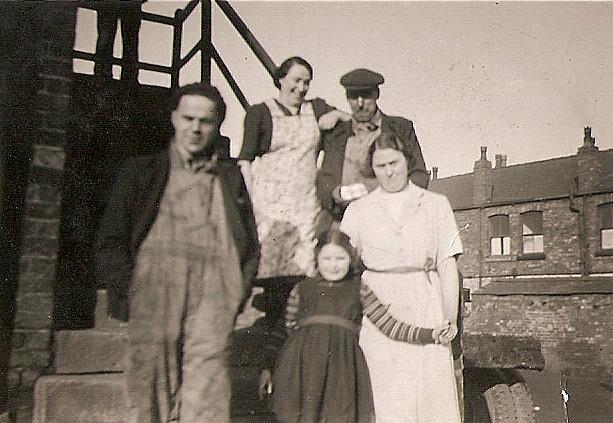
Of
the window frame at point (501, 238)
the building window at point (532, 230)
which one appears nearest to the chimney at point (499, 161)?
the window frame at point (501, 238)

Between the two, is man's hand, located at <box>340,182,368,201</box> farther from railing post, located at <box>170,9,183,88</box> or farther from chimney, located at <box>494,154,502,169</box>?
chimney, located at <box>494,154,502,169</box>

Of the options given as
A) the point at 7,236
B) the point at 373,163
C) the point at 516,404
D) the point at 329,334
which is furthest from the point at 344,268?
the point at 516,404

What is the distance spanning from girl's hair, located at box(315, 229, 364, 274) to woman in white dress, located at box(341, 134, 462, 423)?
0.46 feet

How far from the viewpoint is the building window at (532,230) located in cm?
1504

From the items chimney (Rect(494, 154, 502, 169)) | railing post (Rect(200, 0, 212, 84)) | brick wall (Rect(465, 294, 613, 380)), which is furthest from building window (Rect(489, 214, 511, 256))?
railing post (Rect(200, 0, 212, 84))

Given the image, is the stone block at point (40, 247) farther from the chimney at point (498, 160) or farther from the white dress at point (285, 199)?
the chimney at point (498, 160)

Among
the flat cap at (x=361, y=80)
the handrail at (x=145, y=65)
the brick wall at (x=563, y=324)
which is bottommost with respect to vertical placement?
the brick wall at (x=563, y=324)

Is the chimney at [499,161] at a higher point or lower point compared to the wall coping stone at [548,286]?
higher

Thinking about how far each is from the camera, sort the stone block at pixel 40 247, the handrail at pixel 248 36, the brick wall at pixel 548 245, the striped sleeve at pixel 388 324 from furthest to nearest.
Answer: the brick wall at pixel 548 245 < the handrail at pixel 248 36 < the striped sleeve at pixel 388 324 < the stone block at pixel 40 247

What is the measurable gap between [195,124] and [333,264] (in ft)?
3.21

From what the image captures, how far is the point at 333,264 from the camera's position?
10.9 feet

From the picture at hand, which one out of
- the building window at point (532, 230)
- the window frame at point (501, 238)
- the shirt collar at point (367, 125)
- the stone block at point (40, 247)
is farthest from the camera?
the window frame at point (501, 238)

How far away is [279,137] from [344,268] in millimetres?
788

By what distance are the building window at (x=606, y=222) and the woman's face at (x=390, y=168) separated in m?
11.7
